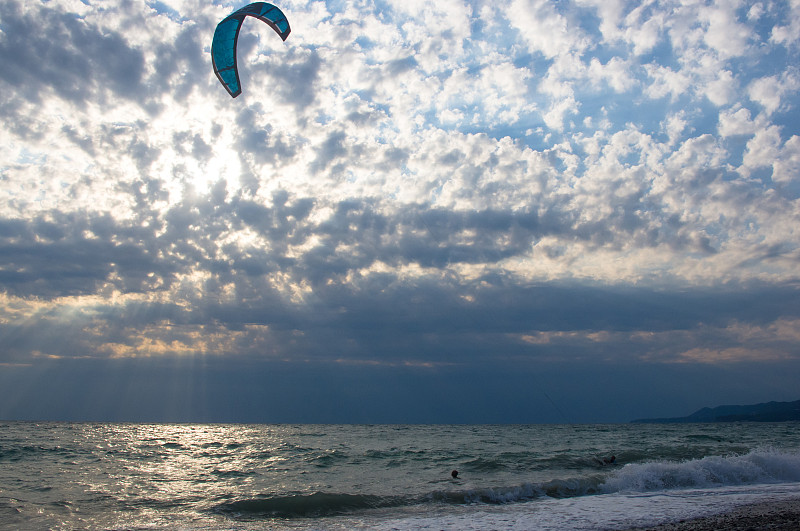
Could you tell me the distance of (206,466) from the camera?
66.1ft

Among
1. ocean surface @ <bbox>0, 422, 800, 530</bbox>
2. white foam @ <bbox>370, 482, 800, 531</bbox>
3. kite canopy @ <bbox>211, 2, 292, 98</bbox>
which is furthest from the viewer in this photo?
kite canopy @ <bbox>211, 2, 292, 98</bbox>

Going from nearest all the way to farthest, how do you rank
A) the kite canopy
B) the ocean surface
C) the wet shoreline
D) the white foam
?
the wet shoreline
the white foam
the ocean surface
the kite canopy

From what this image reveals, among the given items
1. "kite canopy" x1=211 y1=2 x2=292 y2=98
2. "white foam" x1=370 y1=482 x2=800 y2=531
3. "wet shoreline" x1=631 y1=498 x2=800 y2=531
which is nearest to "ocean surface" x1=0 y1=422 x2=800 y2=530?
"white foam" x1=370 y1=482 x2=800 y2=531

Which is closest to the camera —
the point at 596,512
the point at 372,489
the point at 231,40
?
the point at 596,512

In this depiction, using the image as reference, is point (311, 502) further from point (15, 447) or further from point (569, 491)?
point (15, 447)

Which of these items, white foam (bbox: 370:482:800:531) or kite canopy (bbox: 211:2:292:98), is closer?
white foam (bbox: 370:482:800:531)

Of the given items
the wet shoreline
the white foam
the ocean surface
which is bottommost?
the ocean surface

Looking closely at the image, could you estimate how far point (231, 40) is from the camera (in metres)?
13.8

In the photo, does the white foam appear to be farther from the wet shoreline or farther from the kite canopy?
the kite canopy

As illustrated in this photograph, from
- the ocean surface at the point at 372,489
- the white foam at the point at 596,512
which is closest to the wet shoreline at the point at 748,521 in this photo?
the white foam at the point at 596,512

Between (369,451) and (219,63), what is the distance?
20.5m

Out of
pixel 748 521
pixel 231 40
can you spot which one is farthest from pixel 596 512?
pixel 231 40

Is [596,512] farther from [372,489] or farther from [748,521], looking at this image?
[372,489]

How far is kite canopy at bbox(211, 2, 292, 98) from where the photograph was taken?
13.3 m
